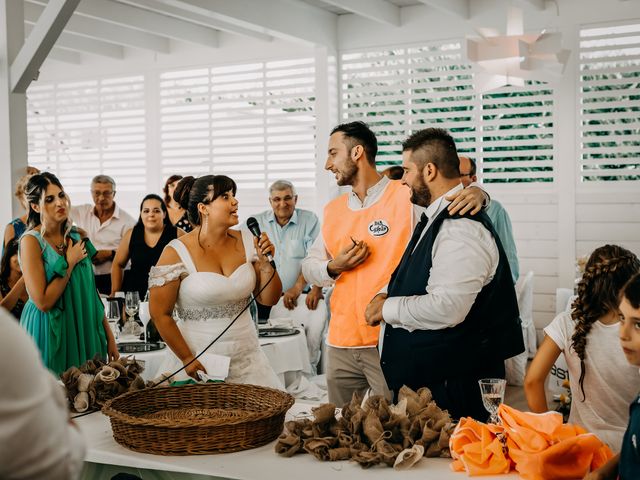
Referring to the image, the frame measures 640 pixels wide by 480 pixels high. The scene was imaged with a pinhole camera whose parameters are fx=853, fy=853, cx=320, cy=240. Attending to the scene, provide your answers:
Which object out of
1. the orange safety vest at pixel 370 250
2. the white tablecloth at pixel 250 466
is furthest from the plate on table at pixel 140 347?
the white tablecloth at pixel 250 466

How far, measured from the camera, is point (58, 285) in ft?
13.2

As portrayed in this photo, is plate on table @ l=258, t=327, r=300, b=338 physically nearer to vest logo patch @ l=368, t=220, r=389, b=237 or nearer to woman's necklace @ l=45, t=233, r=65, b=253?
→ woman's necklace @ l=45, t=233, r=65, b=253

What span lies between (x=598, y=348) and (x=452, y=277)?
528mm

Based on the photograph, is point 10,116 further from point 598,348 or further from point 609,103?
point 609,103

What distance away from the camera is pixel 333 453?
7.66ft

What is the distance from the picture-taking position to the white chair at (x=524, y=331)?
268 inches

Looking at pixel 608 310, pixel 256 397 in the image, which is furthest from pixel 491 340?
pixel 256 397

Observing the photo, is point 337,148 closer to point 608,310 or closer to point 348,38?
point 608,310

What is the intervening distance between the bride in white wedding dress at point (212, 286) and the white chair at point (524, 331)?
3.56m

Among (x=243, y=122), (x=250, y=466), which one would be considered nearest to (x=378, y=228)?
(x=250, y=466)

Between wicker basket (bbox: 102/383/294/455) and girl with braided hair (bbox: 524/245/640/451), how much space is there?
2.84 ft

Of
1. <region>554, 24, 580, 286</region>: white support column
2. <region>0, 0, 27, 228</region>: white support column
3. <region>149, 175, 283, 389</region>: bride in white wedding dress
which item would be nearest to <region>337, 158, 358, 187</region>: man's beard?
<region>149, 175, 283, 389</region>: bride in white wedding dress

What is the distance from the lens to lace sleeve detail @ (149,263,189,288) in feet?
11.3

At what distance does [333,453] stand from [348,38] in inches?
263
